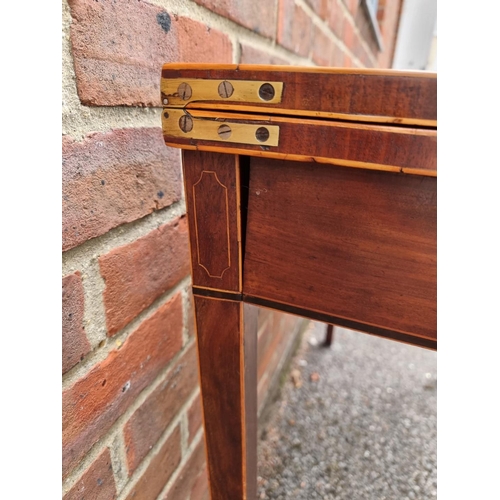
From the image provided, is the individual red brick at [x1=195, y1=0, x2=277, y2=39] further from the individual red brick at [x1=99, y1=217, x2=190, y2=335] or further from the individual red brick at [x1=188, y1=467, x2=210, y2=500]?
the individual red brick at [x1=188, y1=467, x2=210, y2=500]

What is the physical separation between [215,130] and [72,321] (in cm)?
19

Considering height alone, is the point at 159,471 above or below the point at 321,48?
below

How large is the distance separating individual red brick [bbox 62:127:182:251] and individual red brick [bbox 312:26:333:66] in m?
0.62

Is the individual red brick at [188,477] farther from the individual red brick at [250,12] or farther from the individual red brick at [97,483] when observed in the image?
the individual red brick at [250,12]

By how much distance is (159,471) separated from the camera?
20.2 inches

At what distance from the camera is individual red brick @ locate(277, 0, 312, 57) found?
2.26ft

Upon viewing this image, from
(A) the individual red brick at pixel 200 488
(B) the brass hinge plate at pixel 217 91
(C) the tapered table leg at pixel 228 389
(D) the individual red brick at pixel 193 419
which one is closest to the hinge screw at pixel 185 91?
(B) the brass hinge plate at pixel 217 91

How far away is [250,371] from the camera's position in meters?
0.37

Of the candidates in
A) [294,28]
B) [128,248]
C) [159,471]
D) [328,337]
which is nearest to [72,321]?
[128,248]

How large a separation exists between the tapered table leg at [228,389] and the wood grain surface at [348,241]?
0.06 m

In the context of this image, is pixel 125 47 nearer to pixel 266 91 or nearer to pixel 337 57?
pixel 266 91
